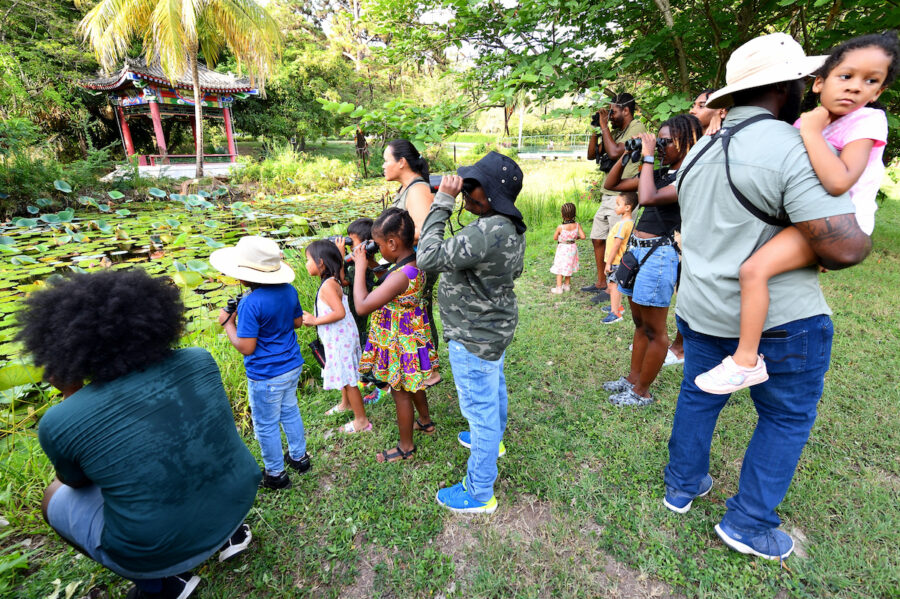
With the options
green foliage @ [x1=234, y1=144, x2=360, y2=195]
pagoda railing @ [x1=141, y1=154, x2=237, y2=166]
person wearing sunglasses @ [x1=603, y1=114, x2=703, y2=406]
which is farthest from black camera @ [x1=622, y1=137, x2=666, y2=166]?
pagoda railing @ [x1=141, y1=154, x2=237, y2=166]

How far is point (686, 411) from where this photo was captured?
6.15 feet

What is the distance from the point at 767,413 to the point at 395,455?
1916 mm

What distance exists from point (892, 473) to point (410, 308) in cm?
281

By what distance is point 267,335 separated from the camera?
2.11 meters

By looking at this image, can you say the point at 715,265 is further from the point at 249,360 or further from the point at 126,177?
the point at 126,177

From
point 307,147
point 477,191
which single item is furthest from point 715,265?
point 307,147

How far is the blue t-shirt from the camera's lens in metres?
2.04

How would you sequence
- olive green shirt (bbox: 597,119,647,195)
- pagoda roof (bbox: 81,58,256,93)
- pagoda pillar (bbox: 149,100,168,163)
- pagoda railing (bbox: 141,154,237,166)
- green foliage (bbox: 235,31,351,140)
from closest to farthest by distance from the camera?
olive green shirt (bbox: 597,119,647,195) → pagoda roof (bbox: 81,58,256,93) → pagoda railing (bbox: 141,154,237,166) → pagoda pillar (bbox: 149,100,168,163) → green foliage (bbox: 235,31,351,140)

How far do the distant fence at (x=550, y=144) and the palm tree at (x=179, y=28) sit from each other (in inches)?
656

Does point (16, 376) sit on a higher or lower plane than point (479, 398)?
lower

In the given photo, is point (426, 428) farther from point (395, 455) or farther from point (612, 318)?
point (612, 318)

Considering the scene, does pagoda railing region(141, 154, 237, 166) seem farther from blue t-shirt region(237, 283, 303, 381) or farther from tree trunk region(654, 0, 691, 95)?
blue t-shirt region(237, 283, 303, 381)

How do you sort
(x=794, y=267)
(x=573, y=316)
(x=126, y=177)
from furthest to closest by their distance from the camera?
1. (x=126, y=177)
2. (x=573, y=316)
3. (x=794, y=267)

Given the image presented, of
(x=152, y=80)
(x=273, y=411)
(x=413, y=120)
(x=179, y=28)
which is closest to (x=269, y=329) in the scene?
(x=273, y=411)
